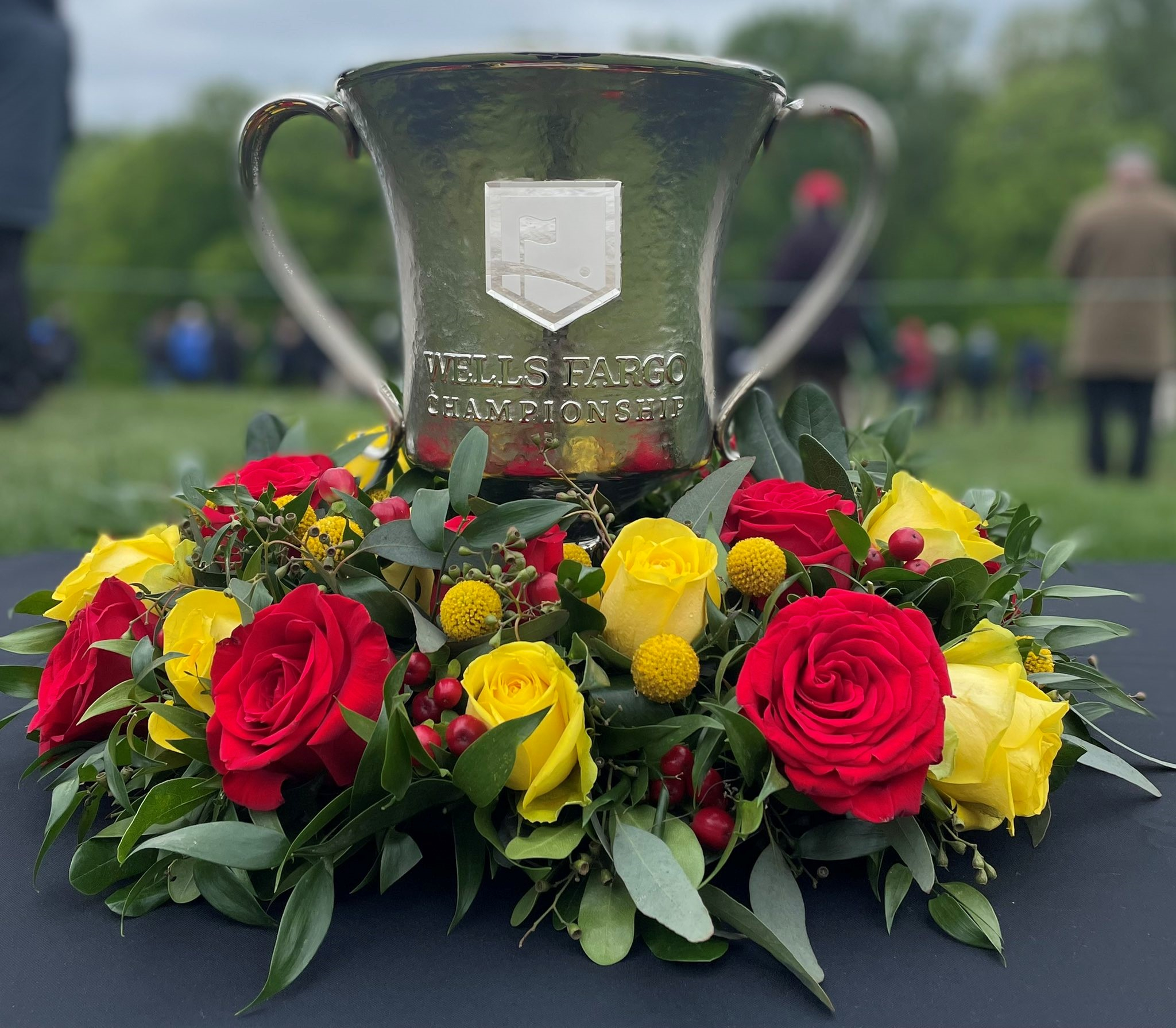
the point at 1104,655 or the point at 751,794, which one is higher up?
the point at 751,794

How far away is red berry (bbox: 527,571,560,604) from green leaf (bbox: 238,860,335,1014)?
25cm

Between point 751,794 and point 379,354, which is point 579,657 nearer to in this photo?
point 751,794

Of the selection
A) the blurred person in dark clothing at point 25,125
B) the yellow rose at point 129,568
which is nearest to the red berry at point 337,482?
the yellow rose at point 129,568

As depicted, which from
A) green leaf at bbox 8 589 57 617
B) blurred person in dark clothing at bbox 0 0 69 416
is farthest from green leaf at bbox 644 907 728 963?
blurred person in dark clothing at bbox 0 0 69 416

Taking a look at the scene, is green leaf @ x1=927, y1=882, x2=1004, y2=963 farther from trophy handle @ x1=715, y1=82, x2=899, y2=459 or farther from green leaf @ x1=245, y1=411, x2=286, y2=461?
green leaf @ x1=245, y1=411, x2=286, y2=461

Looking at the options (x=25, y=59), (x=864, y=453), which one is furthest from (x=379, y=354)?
(x=864, y=453)

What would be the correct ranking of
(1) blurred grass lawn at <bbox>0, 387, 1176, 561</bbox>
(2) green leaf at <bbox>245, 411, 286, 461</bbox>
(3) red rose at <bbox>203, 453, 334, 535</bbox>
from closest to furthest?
(3) red rose at <bbox>203, 453, 334, 535</bbox> < (2) green leaf at <bbox>245, 411, 286, 461</bbox> < (1) blurred grass lawn at <bbox>0, 387, 1176, 561</bbox>

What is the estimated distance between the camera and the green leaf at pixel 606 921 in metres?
0.72

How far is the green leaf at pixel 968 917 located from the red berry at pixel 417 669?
39 cm

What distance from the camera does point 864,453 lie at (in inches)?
52.1

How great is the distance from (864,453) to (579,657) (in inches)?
24.7

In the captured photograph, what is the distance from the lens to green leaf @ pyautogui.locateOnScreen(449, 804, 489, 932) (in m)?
0.75

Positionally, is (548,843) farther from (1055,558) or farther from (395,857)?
(1055,558)

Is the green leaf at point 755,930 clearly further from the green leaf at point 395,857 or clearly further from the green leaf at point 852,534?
the green leaf at point 852,534
